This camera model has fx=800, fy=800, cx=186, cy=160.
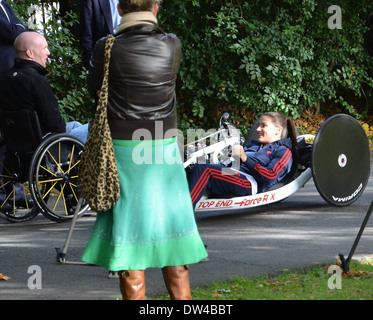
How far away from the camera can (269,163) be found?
7270 mm

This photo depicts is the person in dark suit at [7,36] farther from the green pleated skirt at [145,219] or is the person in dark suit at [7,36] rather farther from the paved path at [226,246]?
the green pleated skirt at [145,219]

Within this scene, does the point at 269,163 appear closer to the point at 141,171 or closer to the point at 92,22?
the point at 92,22

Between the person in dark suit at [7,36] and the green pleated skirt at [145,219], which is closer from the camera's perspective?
the green pleated skirt at [145,219]

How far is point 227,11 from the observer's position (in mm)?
12375

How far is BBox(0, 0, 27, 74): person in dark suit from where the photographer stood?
7.58 m

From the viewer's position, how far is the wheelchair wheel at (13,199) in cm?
723

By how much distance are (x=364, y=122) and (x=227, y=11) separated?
4665 millimetres

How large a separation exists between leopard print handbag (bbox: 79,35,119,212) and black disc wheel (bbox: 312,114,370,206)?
3653 mm

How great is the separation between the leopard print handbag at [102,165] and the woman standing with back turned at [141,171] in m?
0.05

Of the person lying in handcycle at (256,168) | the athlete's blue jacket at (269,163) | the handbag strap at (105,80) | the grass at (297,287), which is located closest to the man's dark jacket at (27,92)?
the person lying in handcycle at (256,168)

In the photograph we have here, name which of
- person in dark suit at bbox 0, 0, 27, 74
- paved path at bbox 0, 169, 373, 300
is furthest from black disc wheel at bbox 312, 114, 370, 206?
person in dark suit at bbox 0, 0, 27, 74

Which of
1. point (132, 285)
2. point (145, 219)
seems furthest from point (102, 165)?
point (132, 285)

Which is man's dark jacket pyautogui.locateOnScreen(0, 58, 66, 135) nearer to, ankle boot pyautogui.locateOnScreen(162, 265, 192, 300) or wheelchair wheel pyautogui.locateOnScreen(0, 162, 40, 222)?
wheelchair wheel pyautogui.locateOnScreen(0, 162, 40, 222)
